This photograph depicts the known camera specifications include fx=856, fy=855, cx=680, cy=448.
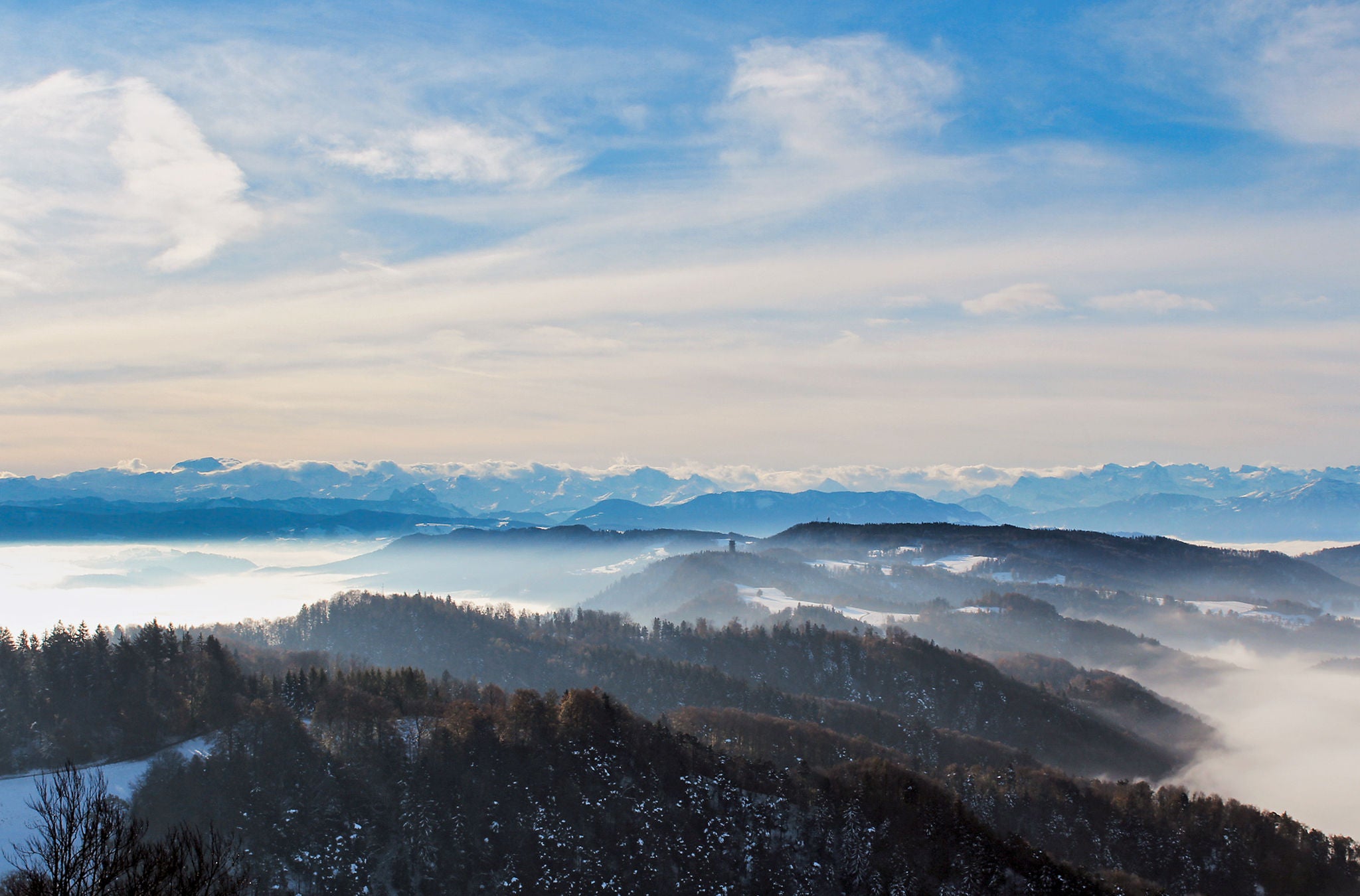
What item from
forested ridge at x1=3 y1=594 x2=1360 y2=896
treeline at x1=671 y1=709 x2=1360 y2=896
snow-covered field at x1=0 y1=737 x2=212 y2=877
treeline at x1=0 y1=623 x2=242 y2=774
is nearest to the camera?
snow-covered field at x1=0 y1=737 x2=212 y2=877

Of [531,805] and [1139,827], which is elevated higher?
[531,805]

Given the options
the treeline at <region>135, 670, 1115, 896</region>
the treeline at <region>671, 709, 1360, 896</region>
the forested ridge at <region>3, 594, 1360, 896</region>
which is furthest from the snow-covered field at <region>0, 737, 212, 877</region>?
the treeline at <region>671, 709, 1360, 896</region>

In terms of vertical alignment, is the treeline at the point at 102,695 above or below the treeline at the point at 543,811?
above

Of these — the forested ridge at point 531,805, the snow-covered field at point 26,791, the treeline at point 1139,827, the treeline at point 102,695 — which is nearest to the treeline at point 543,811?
the forested ridge at point 531,805

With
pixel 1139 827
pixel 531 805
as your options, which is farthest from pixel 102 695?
pixel 1139 827

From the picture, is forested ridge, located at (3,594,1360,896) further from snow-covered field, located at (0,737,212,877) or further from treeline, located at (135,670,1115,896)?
snow-covered field, located at (0,737,212,877)

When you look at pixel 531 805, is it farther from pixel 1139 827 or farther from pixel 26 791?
pixel 1139 827

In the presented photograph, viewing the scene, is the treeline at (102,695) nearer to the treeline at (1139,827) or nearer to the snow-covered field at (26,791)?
the snow-covered field at (26,791)
